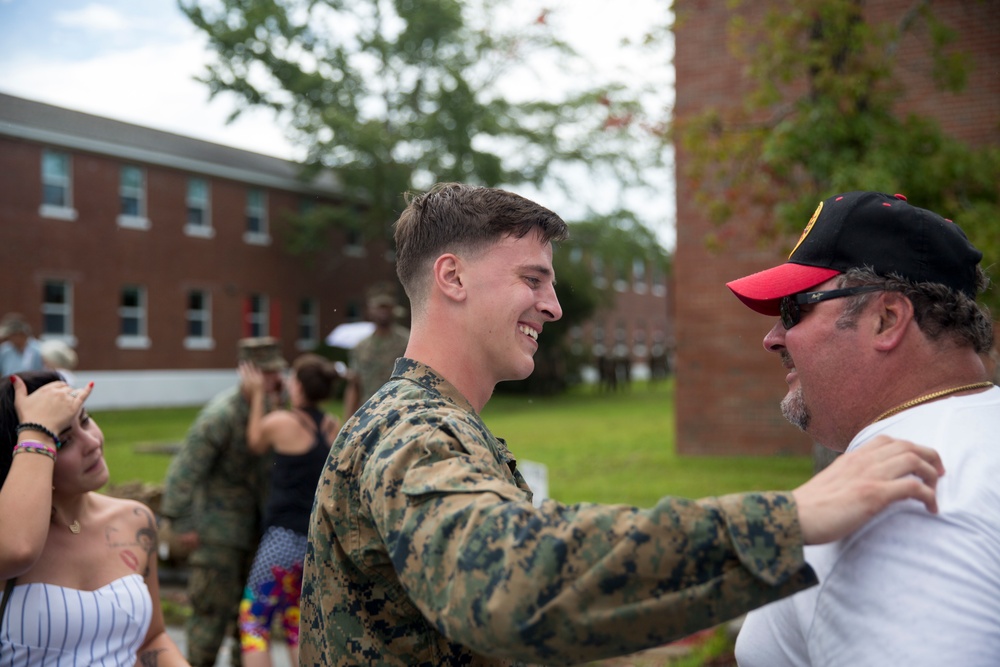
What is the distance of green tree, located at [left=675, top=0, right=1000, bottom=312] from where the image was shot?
26.0 feet

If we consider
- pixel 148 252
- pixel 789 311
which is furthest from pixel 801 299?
pixel 148 252

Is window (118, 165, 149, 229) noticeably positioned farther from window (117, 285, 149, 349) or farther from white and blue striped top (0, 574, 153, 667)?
white and blue striped top (0, 574, 153, 667)

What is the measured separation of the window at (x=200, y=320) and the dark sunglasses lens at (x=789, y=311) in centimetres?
3233

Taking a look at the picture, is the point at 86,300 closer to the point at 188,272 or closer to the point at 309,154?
the point at 188,272

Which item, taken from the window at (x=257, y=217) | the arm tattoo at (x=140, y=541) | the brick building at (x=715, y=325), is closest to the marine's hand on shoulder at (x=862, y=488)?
the arm tattoo at (x=140, y=541)

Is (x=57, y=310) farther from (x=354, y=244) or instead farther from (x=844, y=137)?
(x=844, y=137)

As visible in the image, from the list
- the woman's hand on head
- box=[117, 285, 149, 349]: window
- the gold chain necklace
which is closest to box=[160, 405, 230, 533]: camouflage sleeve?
the woman's hand on head

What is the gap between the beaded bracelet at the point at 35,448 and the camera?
2842 millimetres

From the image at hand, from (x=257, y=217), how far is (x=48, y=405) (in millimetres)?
33113

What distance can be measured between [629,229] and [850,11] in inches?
1101

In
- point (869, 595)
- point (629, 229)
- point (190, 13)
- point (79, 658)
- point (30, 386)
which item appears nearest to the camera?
point (869, 595)

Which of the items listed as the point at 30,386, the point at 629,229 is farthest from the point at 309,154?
the point at 30,386

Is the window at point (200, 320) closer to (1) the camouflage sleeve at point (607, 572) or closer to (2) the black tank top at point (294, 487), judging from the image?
(2) the black tank top at point (294, 487)

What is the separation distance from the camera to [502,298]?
1.94m
